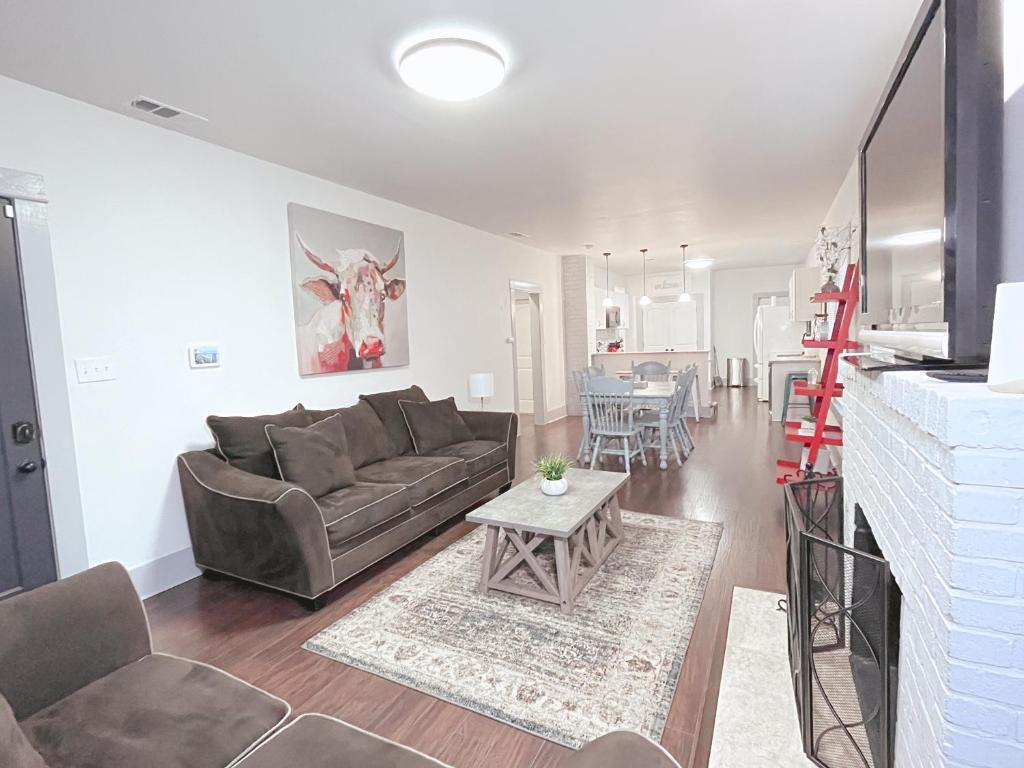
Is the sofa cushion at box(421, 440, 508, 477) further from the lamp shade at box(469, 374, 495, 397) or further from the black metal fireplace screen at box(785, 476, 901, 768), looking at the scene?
the black metal fireplace screen at box(785, 476, 901, 768)

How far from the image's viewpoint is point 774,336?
9.01 m

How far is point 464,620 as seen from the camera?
93.7 inches

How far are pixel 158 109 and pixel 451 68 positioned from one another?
1626mm

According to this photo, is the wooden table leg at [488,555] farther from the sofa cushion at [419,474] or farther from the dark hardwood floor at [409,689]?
the sofa cushion at [419,474]

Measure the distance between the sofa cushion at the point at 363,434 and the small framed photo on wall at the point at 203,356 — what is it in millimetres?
652

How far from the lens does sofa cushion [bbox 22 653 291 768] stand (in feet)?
3.75

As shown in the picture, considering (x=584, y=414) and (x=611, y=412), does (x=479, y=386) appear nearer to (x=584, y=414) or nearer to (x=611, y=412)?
(x=584, y=414)

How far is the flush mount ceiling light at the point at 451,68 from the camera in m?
2.05

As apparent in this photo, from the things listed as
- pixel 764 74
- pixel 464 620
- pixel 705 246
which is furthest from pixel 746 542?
pixel 705 246

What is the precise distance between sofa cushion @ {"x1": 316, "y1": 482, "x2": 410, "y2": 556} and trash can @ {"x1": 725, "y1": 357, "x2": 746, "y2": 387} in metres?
9.38

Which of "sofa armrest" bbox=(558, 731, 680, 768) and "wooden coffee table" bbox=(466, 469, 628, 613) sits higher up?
"sofa armrest" bbox=(558, 731, 680, 768)

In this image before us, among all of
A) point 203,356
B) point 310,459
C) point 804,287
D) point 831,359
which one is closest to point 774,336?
point 804,287

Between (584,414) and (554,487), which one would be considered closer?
(554,487)

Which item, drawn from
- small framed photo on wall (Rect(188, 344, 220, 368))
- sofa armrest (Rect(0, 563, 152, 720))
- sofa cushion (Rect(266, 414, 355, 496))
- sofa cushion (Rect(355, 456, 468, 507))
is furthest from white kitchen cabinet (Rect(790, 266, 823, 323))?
sofa armrest (Rect(0, 563, 152, 720))
